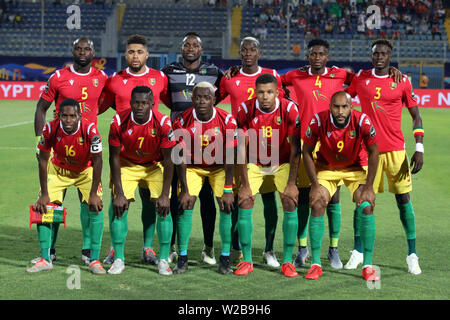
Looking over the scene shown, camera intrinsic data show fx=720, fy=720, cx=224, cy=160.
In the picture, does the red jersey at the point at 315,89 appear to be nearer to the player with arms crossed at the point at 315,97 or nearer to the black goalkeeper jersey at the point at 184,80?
the player with arms crossed at the point at 315,97

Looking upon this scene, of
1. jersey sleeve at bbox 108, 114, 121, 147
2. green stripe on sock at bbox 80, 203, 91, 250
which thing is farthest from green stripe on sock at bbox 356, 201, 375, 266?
green stripe on sock at bbox 80, 203, 91, 250

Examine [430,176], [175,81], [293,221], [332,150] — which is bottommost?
[430,176]

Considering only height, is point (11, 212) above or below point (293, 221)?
below

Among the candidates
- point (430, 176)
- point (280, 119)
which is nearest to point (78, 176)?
point (280, 119)

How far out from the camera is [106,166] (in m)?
14.0

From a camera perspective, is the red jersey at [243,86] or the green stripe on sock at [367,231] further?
the red jersey at [243,86]

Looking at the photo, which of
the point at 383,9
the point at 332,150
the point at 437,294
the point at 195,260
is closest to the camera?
the point at 437,294

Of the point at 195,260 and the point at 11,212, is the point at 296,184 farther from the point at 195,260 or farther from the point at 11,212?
the point at 11,212

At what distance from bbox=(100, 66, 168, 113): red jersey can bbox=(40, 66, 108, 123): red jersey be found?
0.14 meters

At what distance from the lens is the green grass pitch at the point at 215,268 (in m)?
6.03

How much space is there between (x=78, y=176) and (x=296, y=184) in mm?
2131

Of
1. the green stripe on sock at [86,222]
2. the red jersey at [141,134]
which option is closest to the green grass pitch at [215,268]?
the green stripe on sock at [86,222]

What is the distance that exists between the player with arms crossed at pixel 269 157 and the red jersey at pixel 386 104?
848 mm

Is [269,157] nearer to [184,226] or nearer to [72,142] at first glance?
[184,226]
